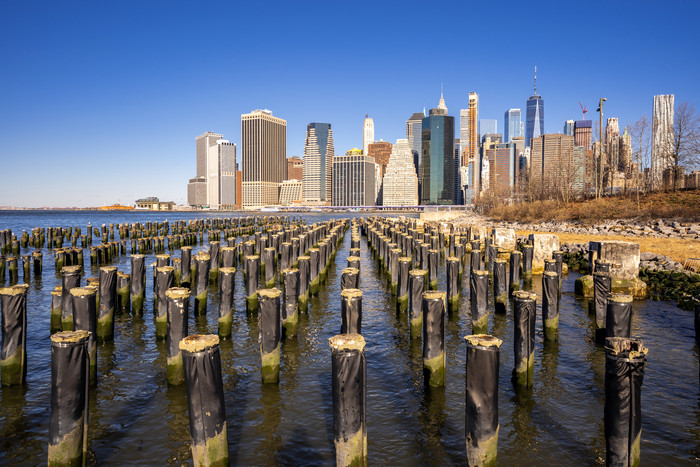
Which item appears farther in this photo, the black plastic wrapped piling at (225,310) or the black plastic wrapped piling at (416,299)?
the black plastic wrapped piling at (225,310)

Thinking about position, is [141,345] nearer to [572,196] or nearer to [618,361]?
[618,361]

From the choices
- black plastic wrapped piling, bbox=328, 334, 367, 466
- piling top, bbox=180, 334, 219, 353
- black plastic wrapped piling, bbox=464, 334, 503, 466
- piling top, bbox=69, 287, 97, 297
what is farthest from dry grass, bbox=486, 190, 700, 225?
piling top, bbox=69, 287, 97, 297

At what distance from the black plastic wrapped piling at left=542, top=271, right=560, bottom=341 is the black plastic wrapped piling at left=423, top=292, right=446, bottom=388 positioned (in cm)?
452

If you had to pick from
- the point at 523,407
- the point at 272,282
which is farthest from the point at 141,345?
the point at 523,407

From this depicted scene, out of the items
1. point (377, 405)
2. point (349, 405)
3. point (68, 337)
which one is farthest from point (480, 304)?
point (68, 337)

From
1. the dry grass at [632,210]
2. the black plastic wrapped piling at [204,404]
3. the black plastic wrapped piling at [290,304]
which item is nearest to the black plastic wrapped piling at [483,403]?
the black plastic wrapped piling at [204,404]

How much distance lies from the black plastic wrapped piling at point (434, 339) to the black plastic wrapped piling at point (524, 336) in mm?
1472

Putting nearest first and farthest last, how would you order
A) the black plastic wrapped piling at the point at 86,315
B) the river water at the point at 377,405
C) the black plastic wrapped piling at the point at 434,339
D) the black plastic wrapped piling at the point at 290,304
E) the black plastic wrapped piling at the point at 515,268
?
the river water at the point at 377,405
the black plastic wrapped piling at the point at 434,339
the black plastic wrapped piling at the point at 86,315
the black plastic wrapped piling at the point at 290,304
the black plastic wrapped piling at the point at 515,268

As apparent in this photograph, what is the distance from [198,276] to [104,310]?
3.57m

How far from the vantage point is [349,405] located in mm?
5734

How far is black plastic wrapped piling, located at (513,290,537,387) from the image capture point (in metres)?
8.44

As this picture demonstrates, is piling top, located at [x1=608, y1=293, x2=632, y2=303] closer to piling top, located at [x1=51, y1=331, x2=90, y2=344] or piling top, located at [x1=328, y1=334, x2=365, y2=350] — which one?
piling top, located at [x1=328, y1=334, x2=365, y2=350]

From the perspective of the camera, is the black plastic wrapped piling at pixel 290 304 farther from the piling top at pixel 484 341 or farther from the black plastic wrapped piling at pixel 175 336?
the piling top at pixel 484 341

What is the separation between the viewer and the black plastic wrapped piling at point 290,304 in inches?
475
